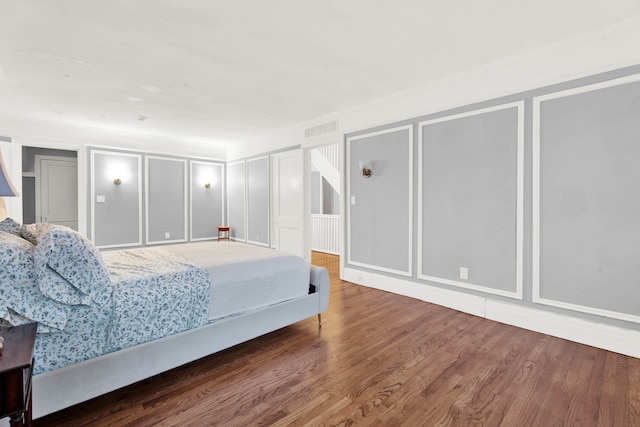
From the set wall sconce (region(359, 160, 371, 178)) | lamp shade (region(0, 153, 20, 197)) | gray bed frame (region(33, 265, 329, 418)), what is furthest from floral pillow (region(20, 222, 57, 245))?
wall sconce (region(359, 160, 371, 178))

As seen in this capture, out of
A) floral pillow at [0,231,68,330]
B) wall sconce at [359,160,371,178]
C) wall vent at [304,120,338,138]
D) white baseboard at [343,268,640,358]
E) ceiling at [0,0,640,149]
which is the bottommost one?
white baseboard at [343,268,640,358]

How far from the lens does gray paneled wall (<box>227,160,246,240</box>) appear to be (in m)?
6.89

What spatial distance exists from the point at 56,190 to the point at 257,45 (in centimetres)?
611

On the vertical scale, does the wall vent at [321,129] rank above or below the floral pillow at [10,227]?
above

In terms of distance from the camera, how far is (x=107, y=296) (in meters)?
1.78

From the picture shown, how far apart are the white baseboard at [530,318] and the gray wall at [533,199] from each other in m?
0.06

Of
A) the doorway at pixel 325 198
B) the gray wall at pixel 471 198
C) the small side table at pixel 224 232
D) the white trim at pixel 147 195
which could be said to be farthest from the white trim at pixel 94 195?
the gray wall at pixel 471 198

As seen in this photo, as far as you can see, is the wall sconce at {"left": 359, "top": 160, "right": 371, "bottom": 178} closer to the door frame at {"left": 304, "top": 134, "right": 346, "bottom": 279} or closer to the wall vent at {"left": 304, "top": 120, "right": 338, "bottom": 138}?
the door frame at {"left": 304, "top": 134, "right": 346, "bottom": 279}

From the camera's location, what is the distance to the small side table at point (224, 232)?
22.6 ft

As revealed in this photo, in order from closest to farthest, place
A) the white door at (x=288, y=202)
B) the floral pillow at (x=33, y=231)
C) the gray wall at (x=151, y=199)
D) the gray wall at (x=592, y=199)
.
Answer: the floral pillow at (x=33, y=231) → the gray wall at (x=592, y=199) → the white door at (x=288, y=202) → the gray wall at (x=151, y=199)

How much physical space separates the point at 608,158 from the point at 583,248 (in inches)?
30.0

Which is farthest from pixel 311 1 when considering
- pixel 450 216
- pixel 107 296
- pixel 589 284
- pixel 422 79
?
pixel 589 284

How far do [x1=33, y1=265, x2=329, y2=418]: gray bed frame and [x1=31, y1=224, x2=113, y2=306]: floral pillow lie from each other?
0.36 meters

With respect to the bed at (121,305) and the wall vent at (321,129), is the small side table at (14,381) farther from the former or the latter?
the wall vent at (321,129)
